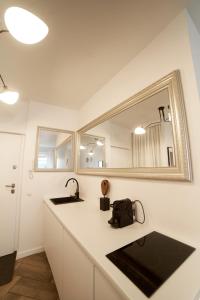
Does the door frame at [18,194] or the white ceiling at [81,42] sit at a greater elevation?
the white ceiling at [81,42]

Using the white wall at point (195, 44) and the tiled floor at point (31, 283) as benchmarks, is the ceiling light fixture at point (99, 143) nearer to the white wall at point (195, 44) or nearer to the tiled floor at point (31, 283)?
the white wall at point (195, 44)

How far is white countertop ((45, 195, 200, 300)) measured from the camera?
0.57 meters

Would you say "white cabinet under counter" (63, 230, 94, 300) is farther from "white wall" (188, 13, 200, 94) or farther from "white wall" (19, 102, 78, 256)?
"white wall" (188, 13, 200, 94)

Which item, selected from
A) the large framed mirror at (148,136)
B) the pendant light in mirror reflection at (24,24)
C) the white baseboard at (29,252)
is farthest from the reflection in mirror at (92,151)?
the white baseboard at (29,252)

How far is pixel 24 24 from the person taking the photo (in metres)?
0.73

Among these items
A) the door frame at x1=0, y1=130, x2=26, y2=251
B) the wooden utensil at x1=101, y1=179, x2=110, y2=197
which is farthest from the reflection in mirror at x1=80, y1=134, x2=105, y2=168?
the door frame at x1=0, y1=130, x2=26, y2=251

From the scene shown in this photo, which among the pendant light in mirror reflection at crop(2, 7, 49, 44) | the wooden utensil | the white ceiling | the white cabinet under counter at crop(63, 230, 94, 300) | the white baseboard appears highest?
the white ceiling

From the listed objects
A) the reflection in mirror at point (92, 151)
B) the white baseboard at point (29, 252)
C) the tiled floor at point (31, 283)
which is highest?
the reflection in mirror at point (92, 151)

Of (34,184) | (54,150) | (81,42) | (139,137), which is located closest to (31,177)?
(34,184)

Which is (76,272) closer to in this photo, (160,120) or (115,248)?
(115,248)

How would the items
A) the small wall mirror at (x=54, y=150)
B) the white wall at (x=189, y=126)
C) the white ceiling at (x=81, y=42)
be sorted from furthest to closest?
the small wall mirror at (x=54, y=150) → the white ceiling at (x=81, y=42) → the white wall at (x=189, y=126)

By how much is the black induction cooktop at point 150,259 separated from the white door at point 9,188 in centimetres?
207

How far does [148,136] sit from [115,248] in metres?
0.98

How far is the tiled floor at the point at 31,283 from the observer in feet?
4.77
